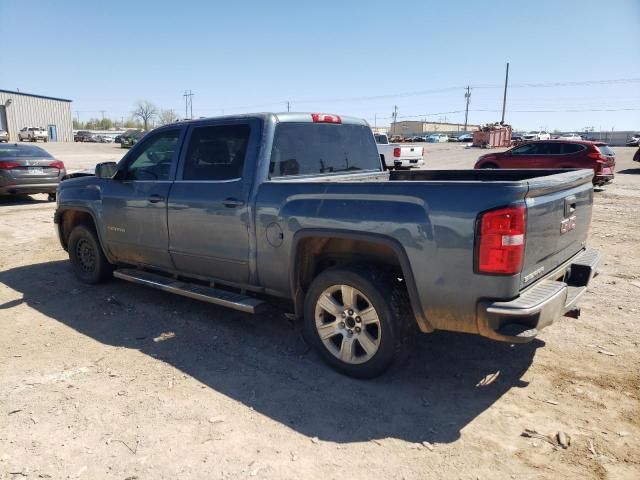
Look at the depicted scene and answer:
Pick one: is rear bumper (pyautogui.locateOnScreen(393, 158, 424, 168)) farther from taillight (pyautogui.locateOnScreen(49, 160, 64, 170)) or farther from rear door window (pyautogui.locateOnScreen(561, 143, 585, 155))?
taillight (pyautogui.locateOnScreen(49, 160, 64, 170))

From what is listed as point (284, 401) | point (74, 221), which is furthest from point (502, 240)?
point (74, 221)

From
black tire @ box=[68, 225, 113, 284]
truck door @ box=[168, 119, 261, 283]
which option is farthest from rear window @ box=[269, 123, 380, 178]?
black tire @ box=[68, 225, 113, 284]

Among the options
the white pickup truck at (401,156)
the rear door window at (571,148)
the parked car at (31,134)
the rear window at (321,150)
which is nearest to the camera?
the rear window at (321,150)

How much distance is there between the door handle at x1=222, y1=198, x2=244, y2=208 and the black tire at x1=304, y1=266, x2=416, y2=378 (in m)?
0.95

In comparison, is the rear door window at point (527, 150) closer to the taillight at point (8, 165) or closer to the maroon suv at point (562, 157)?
the maroon suv at point (562, 157)

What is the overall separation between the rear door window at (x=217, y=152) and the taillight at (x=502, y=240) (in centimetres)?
218

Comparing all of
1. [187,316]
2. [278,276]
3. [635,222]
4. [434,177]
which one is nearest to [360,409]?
[278,276]

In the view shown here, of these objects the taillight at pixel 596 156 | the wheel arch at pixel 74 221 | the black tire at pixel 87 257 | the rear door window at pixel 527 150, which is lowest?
the black tire at pixel 87 257

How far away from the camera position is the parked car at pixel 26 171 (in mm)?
12062

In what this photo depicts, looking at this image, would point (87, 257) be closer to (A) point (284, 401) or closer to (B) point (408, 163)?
(A) point (284, 401)

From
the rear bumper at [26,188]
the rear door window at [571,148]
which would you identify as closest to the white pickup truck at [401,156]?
the rear door window at [571,148]

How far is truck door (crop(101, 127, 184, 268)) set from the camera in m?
4.82

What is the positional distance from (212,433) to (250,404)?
384 millimetres

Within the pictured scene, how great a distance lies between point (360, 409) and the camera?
3270 mm
